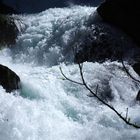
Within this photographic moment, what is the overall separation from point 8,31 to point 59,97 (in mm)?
5967

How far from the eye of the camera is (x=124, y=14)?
562 inches


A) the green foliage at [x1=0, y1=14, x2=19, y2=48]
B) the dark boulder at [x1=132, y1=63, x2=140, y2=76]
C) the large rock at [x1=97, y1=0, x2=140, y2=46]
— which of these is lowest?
the green foliage at [x1=0, y1=14, x2=19, y2=48]

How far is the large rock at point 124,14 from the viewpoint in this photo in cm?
1392

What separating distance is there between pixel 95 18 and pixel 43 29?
194cm

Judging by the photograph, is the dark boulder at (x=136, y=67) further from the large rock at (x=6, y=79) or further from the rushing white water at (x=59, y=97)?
the large rock at (x=6, y=79)

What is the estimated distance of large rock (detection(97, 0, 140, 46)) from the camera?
1392cm

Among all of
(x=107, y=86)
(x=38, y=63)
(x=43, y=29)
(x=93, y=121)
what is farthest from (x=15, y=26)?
(x=93, y=121)

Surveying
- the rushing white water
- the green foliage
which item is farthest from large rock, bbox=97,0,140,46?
the green foliage

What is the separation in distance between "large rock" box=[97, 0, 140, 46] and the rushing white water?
781 millimetres

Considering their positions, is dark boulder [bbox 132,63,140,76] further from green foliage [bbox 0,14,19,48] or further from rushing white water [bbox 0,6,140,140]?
green foliage [bbox 0,14,19,48]

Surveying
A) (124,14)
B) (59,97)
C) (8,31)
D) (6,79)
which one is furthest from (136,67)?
(8,31)

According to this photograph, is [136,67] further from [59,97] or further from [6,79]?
[6,79]

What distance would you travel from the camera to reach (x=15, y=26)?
51.0ft

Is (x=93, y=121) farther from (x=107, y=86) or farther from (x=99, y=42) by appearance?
(x=99, y=42)
